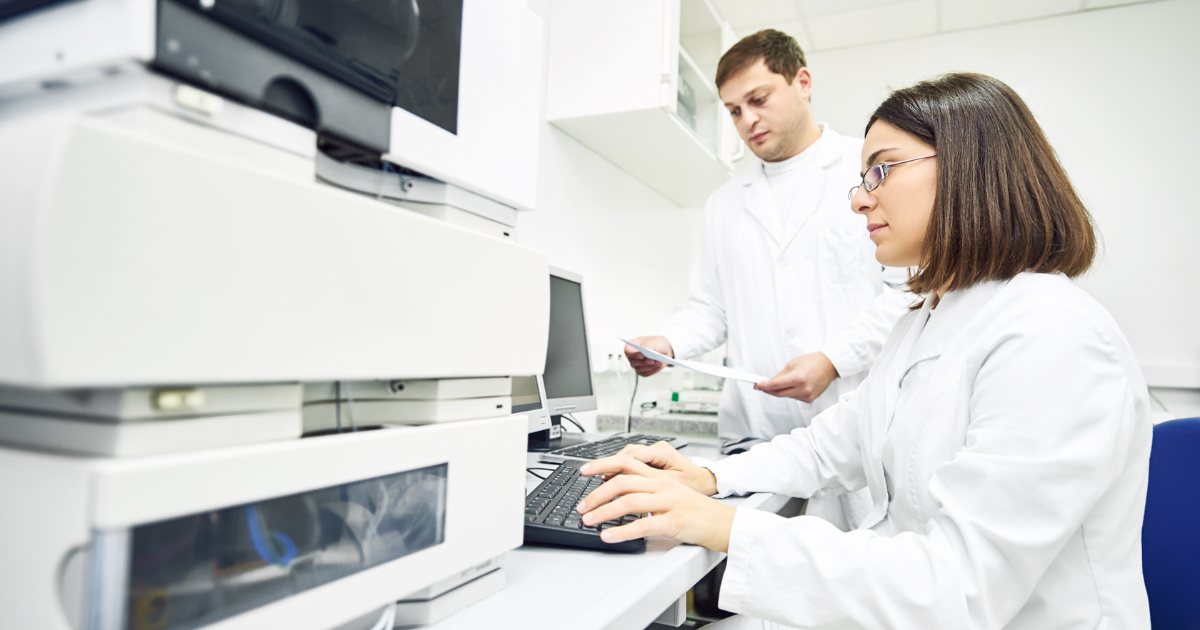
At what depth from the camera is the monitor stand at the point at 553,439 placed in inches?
50.1

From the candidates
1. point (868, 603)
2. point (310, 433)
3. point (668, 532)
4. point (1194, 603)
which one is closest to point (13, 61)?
point (310, 433)

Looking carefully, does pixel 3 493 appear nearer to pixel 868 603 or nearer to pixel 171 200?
pixel 171 200

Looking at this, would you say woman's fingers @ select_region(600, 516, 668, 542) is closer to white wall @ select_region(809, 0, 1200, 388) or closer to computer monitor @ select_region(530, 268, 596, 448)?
computer monitor @ select_region(530, 268, 596, 448)

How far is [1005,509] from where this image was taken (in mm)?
616

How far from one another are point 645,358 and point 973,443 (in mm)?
896

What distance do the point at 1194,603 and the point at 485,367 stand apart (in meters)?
0.94

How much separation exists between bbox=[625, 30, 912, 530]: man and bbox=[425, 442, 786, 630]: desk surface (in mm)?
804

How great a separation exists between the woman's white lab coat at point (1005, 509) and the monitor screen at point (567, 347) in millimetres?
726

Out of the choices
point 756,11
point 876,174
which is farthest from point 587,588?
point 756,11

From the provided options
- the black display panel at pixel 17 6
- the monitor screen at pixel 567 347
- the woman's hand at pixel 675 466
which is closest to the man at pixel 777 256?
the monitor screen at pixel 567 347

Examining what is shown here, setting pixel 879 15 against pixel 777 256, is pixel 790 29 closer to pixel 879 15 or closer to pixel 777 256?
pixel 879 15

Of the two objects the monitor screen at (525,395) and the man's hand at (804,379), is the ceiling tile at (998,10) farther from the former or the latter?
the monitor screen at (525,395)

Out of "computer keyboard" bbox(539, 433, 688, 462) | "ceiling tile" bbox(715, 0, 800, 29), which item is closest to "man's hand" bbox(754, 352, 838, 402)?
"computer keyboard" bbox(539, 433, 688, 462)

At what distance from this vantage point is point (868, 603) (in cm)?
64
